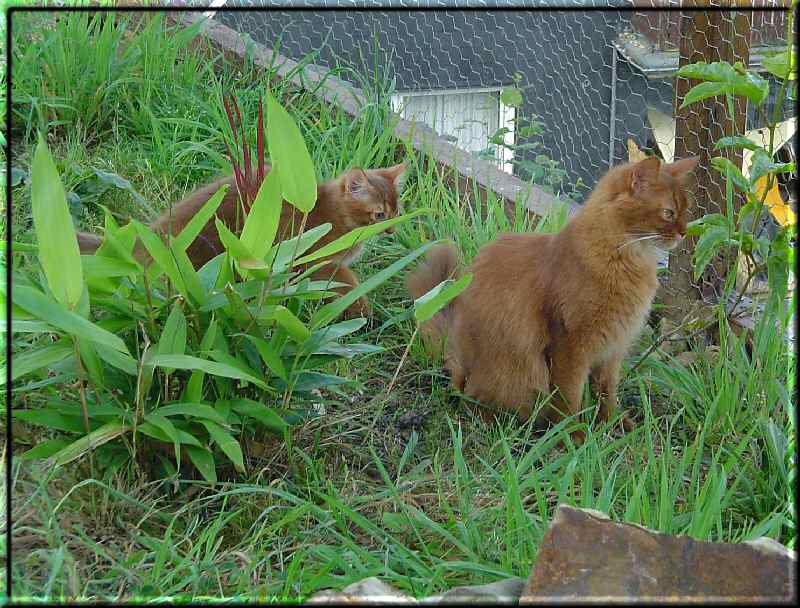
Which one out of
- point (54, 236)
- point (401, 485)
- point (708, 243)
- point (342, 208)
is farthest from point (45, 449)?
→ point (708, 243)

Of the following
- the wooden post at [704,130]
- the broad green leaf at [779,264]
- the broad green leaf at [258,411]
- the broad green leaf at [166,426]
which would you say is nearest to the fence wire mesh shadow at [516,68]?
the wooden post at [704,130]

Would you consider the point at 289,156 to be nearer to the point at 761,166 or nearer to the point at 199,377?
the point at 199,377

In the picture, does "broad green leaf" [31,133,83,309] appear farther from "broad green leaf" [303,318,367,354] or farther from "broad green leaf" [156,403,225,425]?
"broad green leaf" [303,318,367,354]

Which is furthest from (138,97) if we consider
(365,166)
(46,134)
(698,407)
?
(698,407)

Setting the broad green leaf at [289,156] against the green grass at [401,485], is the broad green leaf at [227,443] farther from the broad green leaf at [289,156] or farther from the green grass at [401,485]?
the broad green leaf at [289,156]

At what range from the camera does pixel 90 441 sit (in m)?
1.42

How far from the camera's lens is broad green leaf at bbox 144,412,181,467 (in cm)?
141

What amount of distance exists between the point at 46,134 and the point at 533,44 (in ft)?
6.54

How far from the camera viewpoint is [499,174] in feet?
9.52

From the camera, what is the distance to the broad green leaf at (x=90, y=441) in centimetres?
141

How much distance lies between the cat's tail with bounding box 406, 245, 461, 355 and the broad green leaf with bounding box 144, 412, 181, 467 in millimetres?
769

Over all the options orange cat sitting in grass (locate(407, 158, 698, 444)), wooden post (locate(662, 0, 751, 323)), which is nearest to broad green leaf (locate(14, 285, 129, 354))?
orange cat sitting in grass (locate(407, 158, 698, 444))

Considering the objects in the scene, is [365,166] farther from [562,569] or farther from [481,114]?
[562,569]

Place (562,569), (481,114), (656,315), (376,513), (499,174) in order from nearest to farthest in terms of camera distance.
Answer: (562,569)
(376,513)
(656,315)
(499,174)
(481,114)
